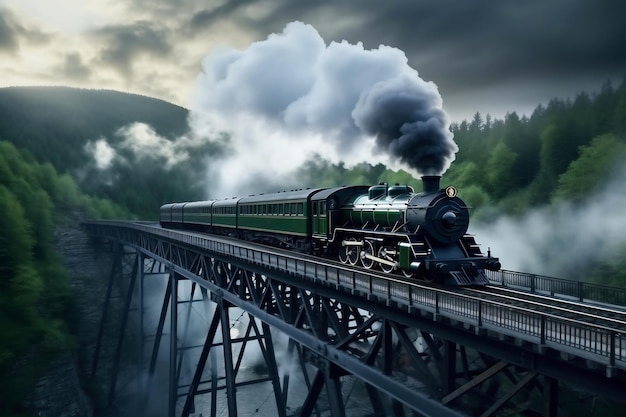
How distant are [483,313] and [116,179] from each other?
78.5 m

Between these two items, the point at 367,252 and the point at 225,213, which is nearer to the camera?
the point at 367,252

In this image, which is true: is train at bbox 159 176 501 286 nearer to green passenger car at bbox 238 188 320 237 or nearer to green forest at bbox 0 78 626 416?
green passenger car at bbox 238 188 320 237

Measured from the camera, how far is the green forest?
2906cm

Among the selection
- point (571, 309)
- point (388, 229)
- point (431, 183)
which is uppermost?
point (431, 183)

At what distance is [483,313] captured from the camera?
827 centimetres

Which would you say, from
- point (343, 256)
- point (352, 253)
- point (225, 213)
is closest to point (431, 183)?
point (352, 253)

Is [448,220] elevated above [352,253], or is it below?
above

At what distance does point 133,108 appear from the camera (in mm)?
113375

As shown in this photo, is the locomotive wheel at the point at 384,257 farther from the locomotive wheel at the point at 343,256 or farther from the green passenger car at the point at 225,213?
the green passenger car at the point at 225,213

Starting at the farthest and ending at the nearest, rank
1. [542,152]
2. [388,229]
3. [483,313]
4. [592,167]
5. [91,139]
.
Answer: [91,139] → [542,152] → [592,167] → [388,229] → [483,313]

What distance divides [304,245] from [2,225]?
902 inches

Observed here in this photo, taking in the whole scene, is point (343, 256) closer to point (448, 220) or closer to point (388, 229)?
point (388, 229)

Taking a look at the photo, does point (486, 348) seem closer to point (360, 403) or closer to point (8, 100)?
point (360, 403)

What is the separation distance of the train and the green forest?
1787 cm
